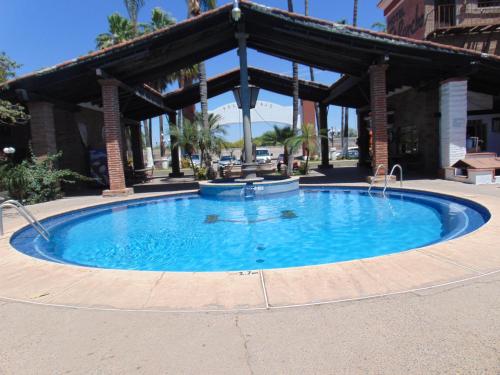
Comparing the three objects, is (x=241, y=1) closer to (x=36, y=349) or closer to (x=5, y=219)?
(x=5, y=219)

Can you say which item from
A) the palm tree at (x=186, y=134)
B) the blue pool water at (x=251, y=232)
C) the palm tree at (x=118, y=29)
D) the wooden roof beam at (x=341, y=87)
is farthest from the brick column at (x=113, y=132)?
the palm tree at (x=118, y=29)

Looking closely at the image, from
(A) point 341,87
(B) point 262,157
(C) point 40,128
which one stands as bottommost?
(B) point 262,157

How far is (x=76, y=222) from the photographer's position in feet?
31.0

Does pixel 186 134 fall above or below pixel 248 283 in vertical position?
above

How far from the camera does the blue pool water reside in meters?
6.00

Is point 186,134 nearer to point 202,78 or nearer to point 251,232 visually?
point 202,78

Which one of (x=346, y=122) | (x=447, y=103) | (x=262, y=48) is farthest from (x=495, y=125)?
(x=346, y=122)

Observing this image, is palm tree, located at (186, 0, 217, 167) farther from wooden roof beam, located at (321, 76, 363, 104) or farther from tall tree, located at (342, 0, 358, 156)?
tall tree, located at (342, 0, 358, 156)

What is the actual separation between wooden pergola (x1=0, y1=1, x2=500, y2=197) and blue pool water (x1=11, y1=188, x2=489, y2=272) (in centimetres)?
377

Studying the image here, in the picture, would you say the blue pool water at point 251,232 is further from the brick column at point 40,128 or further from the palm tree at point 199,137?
the palm tree at point 199,137

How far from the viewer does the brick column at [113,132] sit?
40.9 ft

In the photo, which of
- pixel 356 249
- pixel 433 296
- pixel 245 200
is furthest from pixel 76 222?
pixel 433 296

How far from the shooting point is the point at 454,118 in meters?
13.1

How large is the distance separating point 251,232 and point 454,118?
1007 centimetres
